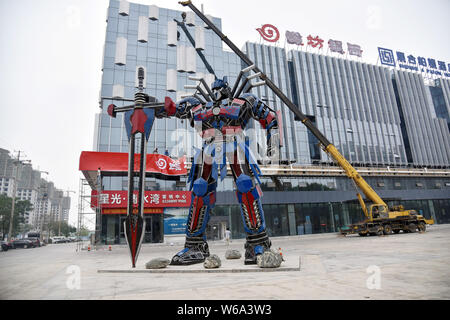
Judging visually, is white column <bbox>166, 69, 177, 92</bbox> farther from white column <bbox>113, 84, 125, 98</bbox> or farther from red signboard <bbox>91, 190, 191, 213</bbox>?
red signboard <bbox>91, 190, 191, 213</bbox>

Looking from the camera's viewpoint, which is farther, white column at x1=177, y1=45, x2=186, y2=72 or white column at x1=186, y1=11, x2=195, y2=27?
white column at x1=186, y1=11, x2=195, y2=27

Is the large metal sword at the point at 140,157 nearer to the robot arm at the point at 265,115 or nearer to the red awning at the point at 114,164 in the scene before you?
the robot arm at the point at 265,115

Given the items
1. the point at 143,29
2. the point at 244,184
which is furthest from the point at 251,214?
the point at 143,29

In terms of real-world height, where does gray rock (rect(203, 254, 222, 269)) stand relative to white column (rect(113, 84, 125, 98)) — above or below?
below

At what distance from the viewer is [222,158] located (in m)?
6.84

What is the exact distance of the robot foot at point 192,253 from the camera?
653 centimetres

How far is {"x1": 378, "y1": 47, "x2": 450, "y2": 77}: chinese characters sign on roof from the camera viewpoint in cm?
4206

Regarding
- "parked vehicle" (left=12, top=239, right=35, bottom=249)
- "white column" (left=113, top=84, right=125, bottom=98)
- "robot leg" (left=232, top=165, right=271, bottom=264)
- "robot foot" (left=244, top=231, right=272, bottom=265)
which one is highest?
"white column" (left=113, top=84, right=125, bottom=98)

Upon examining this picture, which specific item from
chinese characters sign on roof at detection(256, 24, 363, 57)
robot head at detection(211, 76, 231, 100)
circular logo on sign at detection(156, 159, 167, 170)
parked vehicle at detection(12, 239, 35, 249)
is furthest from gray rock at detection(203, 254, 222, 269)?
chinese characters sign on roof at detection(256, 24, 363, 57)

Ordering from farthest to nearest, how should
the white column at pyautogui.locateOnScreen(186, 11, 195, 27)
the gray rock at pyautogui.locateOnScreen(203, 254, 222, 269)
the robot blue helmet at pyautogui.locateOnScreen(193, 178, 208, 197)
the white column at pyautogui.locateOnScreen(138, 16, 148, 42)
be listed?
the white column at pyautogui.locateOnScreen(186, 11, 195, 27) < the white column at pyautogui.locateOnScreen(138, 16, 148, 42) < the robot blue helmet at pyautogui.locateOnScreen(193, 178, 208, 197) < the gray rock at pyautogui.locateOnScreen(203, 254, 222, 269)

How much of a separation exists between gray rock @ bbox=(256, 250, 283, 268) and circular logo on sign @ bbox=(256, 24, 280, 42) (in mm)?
35830
